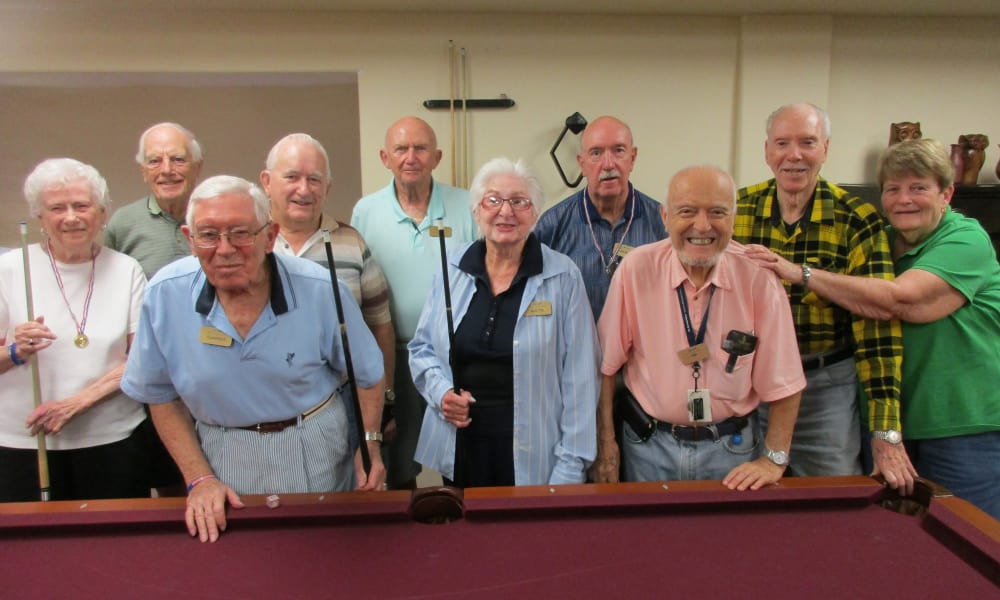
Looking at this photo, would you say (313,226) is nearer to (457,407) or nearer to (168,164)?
(168,164)

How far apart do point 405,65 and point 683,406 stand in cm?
266

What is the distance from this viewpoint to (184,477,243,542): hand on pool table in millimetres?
1400

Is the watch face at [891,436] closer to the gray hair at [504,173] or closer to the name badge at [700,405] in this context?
the name badge at [700,405]

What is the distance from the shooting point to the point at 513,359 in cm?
192

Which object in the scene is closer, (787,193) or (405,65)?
(787,193)

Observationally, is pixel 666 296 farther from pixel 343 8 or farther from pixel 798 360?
pixel 343 8

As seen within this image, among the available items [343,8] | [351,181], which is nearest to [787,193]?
[343,8]

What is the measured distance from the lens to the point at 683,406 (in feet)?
5.90

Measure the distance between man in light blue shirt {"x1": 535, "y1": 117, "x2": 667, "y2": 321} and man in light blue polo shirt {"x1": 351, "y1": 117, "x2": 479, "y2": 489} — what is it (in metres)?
0.43

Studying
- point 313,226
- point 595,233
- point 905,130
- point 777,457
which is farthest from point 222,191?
point 905,130

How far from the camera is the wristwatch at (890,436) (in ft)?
5.98

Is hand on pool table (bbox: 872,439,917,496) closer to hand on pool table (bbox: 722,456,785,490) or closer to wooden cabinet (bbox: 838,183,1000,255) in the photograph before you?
hand on pool table (bbox: 722,456,785,490)

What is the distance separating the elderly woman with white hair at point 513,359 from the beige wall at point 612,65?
1.80 m

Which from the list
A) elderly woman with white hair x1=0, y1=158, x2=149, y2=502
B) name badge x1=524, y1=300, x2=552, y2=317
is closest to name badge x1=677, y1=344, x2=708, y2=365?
name badge x1=524, y1=300, x2=552, y2=317
